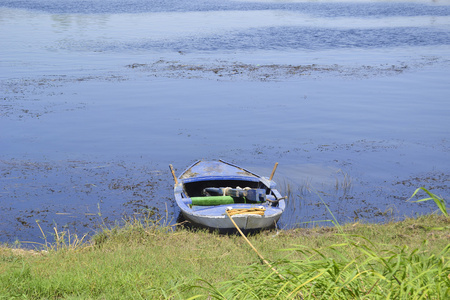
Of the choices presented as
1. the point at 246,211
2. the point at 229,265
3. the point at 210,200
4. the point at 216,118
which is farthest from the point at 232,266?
the point at 216,118

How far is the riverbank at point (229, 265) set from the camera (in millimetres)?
3234

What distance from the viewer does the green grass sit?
321cm

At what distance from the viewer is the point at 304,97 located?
62.2ft

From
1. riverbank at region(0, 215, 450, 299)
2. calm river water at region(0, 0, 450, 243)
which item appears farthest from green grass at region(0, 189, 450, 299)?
calm river water at region(0, 0, 450, 243)

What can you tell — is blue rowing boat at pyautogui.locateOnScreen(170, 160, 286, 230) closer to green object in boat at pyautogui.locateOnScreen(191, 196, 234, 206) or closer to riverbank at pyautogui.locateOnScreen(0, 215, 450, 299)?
green object in boat at pyautogui.locateOnScreen(191, 196, 234, 206)

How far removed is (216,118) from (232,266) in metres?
13.3

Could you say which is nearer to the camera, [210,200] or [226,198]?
[210,200]

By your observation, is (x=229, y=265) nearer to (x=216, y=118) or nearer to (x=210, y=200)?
(x=210, y=200)

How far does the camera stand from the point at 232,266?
3.37 meters

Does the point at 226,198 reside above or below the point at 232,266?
below

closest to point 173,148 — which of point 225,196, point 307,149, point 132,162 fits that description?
point 132,162

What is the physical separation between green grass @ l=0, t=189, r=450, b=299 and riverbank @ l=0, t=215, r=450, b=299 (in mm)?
11

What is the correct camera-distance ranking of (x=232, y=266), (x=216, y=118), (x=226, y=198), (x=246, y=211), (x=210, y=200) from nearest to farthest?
(x=232, y=266) < (x=246, y=211) < (x=210, y=200) < (x=226, y=198) < (x=216, y=118)

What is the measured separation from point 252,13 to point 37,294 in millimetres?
46887
